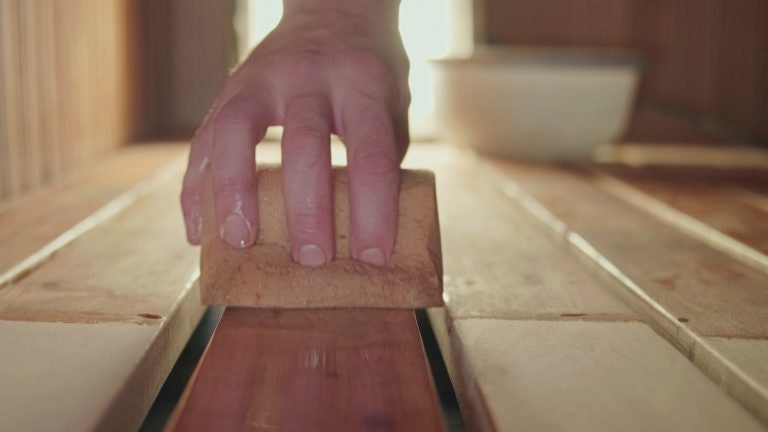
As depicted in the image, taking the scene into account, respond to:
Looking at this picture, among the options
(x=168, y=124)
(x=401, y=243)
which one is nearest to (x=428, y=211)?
(x=401, y=243)

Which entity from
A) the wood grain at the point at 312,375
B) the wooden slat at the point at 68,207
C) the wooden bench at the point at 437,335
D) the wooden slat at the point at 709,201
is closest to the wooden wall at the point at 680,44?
the wooden slat at the point at 709,201

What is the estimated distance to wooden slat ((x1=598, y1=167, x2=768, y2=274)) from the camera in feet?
3.33

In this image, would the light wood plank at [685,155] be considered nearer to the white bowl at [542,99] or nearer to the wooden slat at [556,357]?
the white bowl at [542,99]

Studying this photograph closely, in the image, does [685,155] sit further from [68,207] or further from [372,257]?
[372,257]

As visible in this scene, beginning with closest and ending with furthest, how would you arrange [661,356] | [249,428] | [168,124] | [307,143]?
[249,428] < [661,356] < [307,143] < [168,124]

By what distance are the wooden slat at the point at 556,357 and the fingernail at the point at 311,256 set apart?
11 centimetres

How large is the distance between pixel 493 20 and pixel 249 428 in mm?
2346

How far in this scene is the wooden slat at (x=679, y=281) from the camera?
0.57 m

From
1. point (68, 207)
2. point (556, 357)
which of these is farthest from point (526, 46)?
point (556, 357)

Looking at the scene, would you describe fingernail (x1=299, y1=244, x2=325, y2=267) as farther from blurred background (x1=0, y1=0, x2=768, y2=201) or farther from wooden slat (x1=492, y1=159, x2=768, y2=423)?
blurred background (x1=0, y1=0, x2=768, y2=201)

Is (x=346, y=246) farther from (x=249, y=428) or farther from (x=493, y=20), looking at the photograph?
(x=493, y=20)

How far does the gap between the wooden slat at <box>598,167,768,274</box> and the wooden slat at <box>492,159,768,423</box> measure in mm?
32

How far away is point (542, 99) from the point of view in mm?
1928

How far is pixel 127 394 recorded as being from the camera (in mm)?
489
